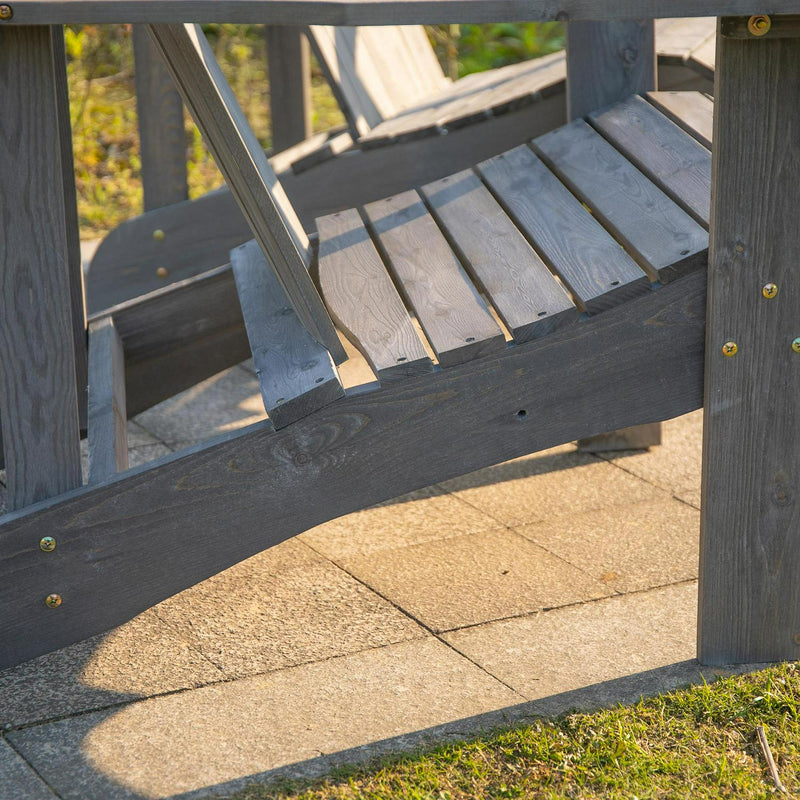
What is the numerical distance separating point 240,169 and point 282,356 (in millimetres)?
346

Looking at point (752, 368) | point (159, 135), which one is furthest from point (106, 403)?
point (159, 135)

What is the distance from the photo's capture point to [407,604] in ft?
7.48

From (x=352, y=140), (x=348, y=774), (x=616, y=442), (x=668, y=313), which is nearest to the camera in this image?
(x=348, y=774)

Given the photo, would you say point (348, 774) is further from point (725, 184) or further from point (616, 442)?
point (616, 442)

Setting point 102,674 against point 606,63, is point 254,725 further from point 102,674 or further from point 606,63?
point 606,63

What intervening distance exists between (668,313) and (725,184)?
234 mm

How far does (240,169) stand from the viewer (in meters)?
1.85

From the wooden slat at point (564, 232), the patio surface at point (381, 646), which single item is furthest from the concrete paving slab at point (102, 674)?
the wooden slat at point (564, 232)

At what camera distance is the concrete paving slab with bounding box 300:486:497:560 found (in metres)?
2.55

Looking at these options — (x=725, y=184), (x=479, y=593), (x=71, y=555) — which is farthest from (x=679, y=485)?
(x=71, y=555)

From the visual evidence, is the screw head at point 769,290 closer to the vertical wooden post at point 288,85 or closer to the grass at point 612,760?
the grass at point 612,760

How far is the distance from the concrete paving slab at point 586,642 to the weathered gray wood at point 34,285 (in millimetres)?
860

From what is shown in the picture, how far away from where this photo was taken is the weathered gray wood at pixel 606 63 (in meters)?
2.67

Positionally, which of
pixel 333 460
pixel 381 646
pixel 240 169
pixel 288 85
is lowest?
pixel 381 646
